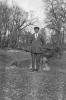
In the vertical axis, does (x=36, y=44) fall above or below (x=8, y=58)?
above

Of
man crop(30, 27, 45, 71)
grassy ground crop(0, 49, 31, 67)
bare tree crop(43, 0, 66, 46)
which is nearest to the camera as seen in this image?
man crop(30, 27, 45, 71)

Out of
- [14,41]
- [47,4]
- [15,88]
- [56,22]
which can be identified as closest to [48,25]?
[56,22]

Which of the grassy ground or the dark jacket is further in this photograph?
the grassy ground

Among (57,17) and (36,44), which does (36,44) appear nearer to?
(36,44)

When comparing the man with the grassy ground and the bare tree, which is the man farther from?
the bare tree

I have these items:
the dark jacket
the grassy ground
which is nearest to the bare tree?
the grassy ground

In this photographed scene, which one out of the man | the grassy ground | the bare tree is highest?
the bare tree

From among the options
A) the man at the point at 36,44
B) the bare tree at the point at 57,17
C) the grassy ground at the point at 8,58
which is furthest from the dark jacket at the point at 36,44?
the bare tree at the point at 57,17

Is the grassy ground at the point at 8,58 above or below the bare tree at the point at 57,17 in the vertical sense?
below

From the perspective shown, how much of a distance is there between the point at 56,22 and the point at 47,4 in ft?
20.7

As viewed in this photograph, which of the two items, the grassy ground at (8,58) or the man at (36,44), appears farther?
the grassy ground at (8,58)

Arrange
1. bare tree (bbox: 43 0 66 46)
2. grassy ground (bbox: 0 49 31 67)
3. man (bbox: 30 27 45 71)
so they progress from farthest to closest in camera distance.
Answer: bare tree (bbox: 43 0 66 46)
grassy ground (bbox: 0 49 31 67)
man (bbox: 30 27 45 71)

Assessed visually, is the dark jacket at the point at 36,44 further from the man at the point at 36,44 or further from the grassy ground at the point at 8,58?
the grassy ground at the point at 8,58

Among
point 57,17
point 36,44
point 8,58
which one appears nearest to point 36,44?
point 36,44
